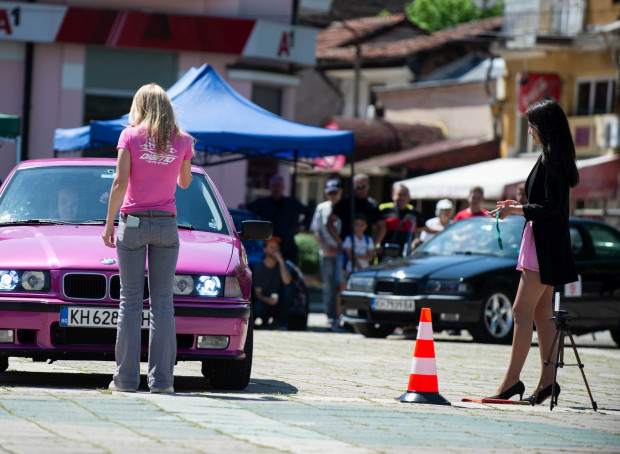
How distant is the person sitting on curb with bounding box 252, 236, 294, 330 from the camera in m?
16.3

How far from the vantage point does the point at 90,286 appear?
7945 millimetres

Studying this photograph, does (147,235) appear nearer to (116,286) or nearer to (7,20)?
(116,286)

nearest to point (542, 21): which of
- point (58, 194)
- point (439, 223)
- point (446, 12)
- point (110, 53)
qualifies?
point (110, 53)

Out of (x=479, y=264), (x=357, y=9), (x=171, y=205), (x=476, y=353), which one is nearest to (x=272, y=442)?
(x=171, y=205)

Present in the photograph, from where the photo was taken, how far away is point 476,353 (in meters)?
13.1

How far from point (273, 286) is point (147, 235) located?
8.72 metres

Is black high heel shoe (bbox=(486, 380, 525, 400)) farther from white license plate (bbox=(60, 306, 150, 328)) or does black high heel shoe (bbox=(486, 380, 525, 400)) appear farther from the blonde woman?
white license plate (bbox=(60, 306, 150, 328))

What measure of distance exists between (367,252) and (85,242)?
31.3 ft

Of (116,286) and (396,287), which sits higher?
(116,286)

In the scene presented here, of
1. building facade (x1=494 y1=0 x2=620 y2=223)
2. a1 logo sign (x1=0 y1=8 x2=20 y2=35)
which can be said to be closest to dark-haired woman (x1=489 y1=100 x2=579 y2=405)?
a1 logo sign (x1=0 y1=8 x2=20 y2=35)

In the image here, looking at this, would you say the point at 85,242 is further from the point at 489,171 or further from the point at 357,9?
the point at 357,9

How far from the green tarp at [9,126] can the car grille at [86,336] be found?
27.2ft

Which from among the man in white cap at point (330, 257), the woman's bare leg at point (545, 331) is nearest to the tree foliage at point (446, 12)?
the man in white cap at point (330, 257)

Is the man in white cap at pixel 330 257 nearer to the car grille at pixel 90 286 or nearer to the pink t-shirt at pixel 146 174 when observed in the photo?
the car grille at pixel 90 286
